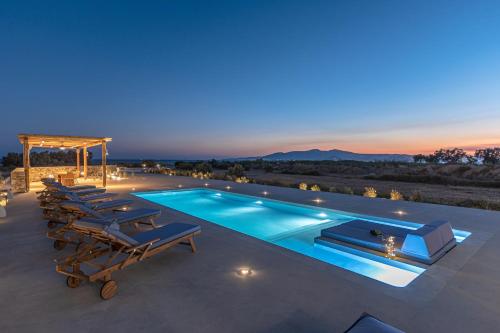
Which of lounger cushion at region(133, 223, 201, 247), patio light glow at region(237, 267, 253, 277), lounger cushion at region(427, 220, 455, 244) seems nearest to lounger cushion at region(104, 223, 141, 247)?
lounger cushion at region(133, 223, 201, 247)

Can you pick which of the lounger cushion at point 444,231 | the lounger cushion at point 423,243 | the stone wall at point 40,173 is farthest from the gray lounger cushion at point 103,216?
the stone wall at point 40,173

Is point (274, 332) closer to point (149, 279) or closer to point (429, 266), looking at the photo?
point (149, 279)

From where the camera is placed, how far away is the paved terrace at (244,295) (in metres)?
1.79

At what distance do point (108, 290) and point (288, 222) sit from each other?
443cm

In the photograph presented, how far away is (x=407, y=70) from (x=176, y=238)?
13.1m

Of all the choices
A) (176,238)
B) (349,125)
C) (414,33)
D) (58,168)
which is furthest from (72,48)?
(349,125)

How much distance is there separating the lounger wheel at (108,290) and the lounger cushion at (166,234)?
48 centimetres

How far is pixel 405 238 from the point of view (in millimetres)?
3293

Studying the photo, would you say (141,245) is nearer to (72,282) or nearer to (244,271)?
(72,282)

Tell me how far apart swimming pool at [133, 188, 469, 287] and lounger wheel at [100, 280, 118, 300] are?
242 centimetres

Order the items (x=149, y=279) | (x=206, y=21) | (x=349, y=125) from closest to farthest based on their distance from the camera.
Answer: (x=149, y=279), (x=206, y=21), (x=349, y=125)

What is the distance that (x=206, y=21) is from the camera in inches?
432

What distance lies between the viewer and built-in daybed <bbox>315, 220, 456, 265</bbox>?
9.68 feet

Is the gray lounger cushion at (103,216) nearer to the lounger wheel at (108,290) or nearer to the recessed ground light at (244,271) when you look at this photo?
the lounger wheel at (108,290)
